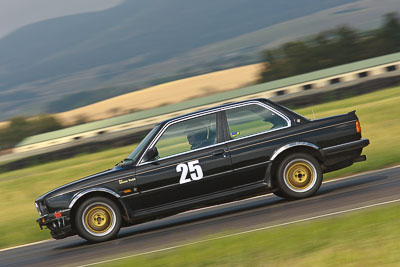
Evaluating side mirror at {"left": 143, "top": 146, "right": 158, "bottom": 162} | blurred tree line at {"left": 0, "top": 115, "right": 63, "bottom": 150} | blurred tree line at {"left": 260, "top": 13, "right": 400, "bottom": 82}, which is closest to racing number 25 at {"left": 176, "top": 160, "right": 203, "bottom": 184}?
side mirror at {"left": 143, "top": 146, "right": 158, "bottom": 162}

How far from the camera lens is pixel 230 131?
9.33m

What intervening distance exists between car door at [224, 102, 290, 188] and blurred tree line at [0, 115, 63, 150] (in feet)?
253

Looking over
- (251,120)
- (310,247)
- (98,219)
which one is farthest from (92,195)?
(310,247)

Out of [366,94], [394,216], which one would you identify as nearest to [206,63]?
[366,94]

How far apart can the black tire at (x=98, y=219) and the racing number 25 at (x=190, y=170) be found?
1.07 metres

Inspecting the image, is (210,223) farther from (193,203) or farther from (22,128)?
(22,128)

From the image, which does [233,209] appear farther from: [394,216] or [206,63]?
[206,63]

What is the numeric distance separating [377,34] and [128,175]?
95.6 meters

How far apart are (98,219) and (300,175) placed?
120 inches

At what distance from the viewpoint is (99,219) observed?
9.01 m

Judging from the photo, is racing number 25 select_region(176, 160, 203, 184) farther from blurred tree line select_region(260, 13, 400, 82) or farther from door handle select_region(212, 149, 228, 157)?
blurred tree line select_region(260, 13, 400, 82)

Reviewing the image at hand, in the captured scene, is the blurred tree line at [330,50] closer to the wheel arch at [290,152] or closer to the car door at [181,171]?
the wheel arch at [290,152]

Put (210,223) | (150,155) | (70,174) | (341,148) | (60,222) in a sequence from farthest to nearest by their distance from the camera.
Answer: (70,174)
(341,148)
(150,155)
(210,223)
(60,222)

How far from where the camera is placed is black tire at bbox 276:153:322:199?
9.24 meters
